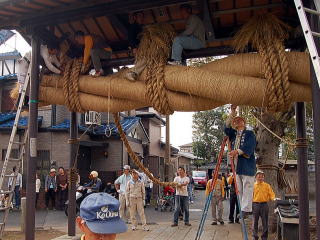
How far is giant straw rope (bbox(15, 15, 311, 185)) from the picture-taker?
4.36 metres

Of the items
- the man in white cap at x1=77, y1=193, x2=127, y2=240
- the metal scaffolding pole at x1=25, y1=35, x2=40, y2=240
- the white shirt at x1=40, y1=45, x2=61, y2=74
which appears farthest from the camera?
the white shirt at x1=40, y1=45, x2=61, y2=74

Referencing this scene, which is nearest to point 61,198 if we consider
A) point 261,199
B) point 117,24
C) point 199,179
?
point 261,199

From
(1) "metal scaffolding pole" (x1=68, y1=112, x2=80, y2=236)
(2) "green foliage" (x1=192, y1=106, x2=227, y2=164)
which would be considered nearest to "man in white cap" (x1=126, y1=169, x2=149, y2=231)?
(1) "metal scaffolding pole" (x1=68, y1=112, x2=80, y2=236)

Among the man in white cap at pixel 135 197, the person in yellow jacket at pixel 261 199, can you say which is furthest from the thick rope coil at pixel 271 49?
the man in white cap at pixel 135 197

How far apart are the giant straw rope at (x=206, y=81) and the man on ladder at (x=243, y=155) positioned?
79cm

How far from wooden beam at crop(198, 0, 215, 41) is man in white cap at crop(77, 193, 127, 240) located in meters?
3.41

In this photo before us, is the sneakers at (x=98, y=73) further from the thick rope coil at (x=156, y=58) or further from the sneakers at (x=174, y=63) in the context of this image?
the sneakers at (x=174, y=63)

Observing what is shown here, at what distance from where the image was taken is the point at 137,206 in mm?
11680

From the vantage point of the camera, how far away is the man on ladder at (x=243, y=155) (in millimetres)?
5414

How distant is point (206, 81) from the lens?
→ 4539 millimetres

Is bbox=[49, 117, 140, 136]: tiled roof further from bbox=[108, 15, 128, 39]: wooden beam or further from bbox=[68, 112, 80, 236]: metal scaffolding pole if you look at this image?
bbox=[108, 15, 128, 39]: wooden beam

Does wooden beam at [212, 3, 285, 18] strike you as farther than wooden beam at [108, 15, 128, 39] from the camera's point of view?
No

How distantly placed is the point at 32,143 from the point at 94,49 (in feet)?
5.22

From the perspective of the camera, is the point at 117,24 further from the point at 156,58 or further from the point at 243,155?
the point at 243,155
